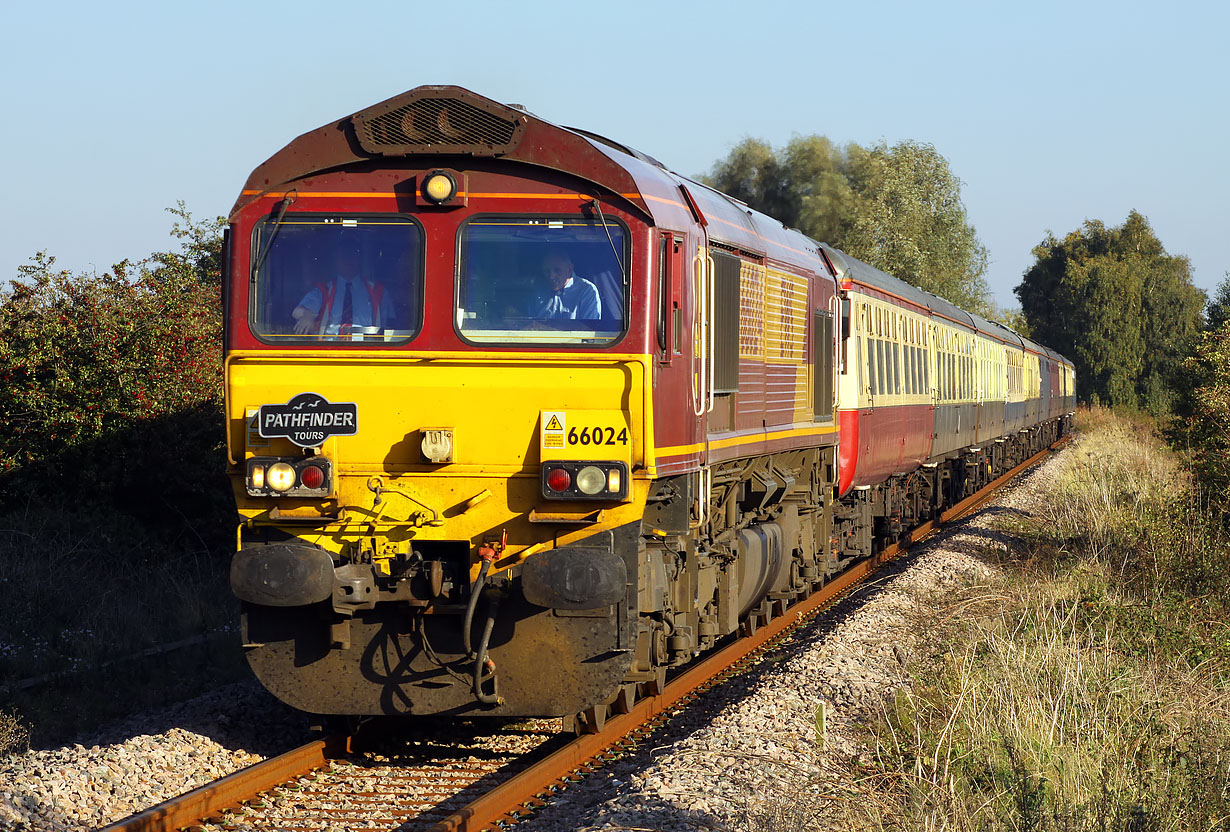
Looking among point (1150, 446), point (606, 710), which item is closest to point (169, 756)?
point (606, 710)

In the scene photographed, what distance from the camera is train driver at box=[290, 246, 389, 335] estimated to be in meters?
7.46

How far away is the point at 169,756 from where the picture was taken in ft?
24.4

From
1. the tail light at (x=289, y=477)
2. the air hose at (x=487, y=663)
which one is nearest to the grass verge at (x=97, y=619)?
the tail light at (x=289, y=477)

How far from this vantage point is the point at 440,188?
7.41 m

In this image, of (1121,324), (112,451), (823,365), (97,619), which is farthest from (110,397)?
(1121,324)

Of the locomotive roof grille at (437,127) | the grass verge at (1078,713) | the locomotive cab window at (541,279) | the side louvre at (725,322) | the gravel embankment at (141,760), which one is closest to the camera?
the grass verge at (1078,713)

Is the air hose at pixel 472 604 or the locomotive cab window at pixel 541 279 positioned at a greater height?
the locomotive cab window at pixel 541 279

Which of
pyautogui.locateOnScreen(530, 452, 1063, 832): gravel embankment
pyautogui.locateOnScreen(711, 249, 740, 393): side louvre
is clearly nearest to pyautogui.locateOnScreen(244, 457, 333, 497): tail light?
pyautogui.locateOnScreen(530, 452, 1063, 832): gravel embankment

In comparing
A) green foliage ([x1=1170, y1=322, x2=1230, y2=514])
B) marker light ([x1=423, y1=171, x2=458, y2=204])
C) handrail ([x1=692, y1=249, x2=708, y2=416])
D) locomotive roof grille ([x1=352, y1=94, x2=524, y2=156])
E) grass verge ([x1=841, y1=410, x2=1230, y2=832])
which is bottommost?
grass verge ([x1=841, y1=410, x2=1230, y2=832])

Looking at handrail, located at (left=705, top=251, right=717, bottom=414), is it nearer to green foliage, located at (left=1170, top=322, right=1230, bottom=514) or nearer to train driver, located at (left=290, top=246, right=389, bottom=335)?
train driver, located at (left=290, top=246, right=389, bottom=335)

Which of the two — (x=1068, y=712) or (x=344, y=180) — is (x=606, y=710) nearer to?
(x=1068, y=712)

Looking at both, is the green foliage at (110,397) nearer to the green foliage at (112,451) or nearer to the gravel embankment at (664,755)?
the green foliage at (112,451)

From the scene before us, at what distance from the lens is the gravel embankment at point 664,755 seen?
20.8ft

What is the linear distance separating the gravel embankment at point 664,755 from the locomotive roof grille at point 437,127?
349 cm
